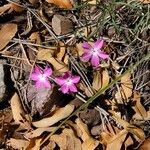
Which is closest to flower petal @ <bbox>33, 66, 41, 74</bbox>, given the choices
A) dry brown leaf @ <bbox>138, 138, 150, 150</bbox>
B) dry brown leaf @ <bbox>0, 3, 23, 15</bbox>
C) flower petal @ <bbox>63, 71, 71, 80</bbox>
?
flower petal @ <bbox>63, 71, 71, 80</bbox>

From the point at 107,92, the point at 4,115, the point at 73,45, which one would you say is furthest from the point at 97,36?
the point at 4,115

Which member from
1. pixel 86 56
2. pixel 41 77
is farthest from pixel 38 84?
pixel 86 56

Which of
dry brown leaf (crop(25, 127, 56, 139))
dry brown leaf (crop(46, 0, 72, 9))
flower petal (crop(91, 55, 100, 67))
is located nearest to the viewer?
dry brown leaf (crop(25, 127, 56, 139))

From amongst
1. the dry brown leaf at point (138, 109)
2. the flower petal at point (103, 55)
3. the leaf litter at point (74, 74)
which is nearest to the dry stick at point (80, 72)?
the leaf litter at point (74, 74)

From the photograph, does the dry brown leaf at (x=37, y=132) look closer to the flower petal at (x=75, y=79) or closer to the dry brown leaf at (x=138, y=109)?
the flower petal at (x=75, y=79)

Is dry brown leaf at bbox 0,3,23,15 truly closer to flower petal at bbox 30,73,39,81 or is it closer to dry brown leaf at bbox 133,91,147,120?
flower petal at bbox 30,73,39,81

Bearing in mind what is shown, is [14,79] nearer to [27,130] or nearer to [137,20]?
[27,130]
